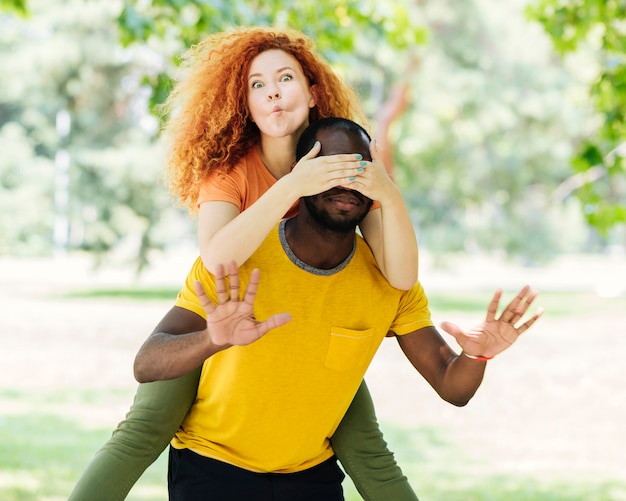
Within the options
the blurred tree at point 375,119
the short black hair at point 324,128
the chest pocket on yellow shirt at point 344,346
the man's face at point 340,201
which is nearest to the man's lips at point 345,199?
the man's face at point 340,201

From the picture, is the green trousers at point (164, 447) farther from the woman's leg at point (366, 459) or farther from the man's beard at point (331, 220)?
the man's beard at point (331, 220)

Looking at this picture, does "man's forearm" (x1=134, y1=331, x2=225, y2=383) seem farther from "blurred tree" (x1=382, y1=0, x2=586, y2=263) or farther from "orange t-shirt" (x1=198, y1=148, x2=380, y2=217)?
"blurred tree" (x1=382, y1=0, x2=586, y2=263)

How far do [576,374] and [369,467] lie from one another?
10.7 meters

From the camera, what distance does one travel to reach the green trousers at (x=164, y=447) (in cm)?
286

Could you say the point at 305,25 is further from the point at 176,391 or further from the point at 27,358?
the point at 27,358

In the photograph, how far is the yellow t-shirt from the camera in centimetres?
256

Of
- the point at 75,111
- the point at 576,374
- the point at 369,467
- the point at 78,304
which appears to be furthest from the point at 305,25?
the point at 75,111

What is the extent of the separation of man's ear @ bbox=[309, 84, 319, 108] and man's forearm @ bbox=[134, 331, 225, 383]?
0.81 metres

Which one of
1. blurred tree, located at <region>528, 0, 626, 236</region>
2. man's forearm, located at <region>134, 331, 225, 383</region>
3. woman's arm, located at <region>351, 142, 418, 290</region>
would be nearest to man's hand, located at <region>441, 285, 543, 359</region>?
woman's arm, located at <region>351, 142, 418, 290</region>

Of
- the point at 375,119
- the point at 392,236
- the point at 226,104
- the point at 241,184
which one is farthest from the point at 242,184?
the point at 375,119

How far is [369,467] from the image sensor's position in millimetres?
3020

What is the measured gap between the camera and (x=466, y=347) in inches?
99.9

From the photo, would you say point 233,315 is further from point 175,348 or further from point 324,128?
point 324,128

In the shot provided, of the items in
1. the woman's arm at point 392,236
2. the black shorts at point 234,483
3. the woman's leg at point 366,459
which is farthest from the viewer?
the woman's leg at point 366,459
